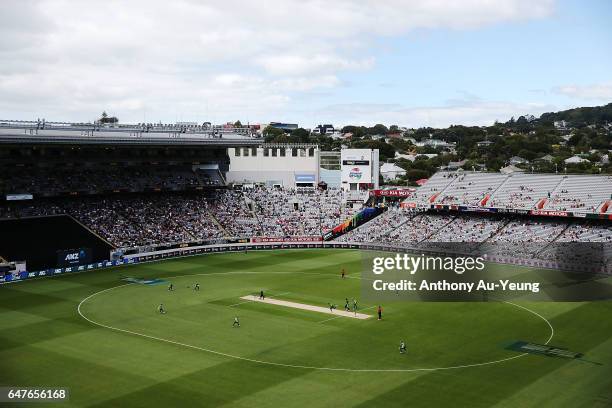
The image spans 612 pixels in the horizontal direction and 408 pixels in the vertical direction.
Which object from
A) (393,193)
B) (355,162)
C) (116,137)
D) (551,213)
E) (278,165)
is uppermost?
(116,137)

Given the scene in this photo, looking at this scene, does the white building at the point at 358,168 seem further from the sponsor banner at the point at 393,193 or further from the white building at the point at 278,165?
the white building at the point at 278,165

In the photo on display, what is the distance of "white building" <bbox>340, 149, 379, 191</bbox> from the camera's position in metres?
114

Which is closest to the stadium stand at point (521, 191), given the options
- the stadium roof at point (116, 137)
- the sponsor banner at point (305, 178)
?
the sponsor banner at point (305, 178)

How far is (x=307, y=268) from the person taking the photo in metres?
77.6

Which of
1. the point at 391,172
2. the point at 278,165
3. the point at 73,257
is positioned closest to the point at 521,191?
the point at 278,165

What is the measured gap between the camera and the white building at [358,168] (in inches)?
4479

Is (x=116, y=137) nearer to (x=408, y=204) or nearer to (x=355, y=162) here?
(x=355, y=162)

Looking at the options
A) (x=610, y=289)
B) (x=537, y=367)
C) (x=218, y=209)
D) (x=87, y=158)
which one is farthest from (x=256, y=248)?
(x=537, y=367)

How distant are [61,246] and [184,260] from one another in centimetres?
1459

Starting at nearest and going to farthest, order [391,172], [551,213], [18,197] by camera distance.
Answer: [18,197], [551,213], [391,172]

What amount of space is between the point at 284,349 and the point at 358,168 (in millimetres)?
72649

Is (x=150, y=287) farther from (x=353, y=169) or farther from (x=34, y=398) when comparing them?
(x=353, y=169)

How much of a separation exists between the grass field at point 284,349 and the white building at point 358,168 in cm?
4872

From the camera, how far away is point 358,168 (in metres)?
114
